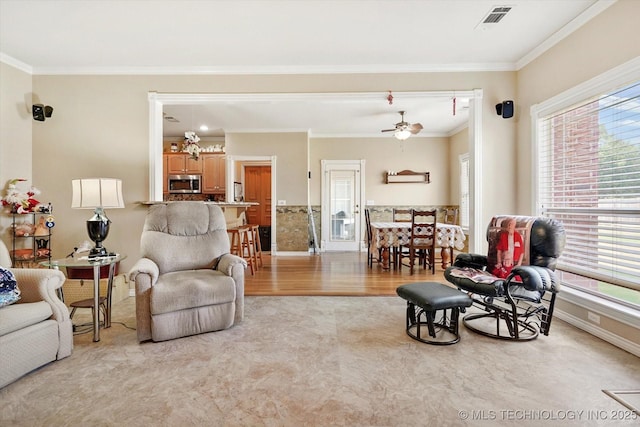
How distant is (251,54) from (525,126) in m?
3.20

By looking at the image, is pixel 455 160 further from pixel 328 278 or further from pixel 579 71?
pixel 328 278

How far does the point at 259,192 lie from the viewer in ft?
25.3

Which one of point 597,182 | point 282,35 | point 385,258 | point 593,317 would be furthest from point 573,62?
point 385,258

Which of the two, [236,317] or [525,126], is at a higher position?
[525,126]

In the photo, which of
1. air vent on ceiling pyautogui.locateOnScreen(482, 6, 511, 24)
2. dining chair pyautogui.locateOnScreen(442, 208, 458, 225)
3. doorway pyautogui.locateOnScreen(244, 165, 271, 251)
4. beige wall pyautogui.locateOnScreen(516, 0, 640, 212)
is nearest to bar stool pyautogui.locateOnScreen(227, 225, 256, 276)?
doorway pyautogui.locateOnScreen(244, 165, 271, 251)

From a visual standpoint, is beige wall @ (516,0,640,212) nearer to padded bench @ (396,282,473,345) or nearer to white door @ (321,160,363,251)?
padded bench @ (396,282,473,345)

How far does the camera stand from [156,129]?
3822mm

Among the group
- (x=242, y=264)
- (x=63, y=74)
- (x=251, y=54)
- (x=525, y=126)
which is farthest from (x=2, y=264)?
(x=525, y=126)

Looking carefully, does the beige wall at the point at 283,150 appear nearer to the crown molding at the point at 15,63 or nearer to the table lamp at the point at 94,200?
the crown molding at the point at 15,63

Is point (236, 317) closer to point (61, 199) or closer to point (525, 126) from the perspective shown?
point (61, 199)

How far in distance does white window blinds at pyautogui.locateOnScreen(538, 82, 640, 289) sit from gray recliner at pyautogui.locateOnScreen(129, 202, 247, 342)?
3.10 meters

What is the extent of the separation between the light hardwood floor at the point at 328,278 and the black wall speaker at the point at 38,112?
318cm

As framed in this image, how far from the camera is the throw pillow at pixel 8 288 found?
2041 millimetres

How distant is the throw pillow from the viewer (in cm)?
204
